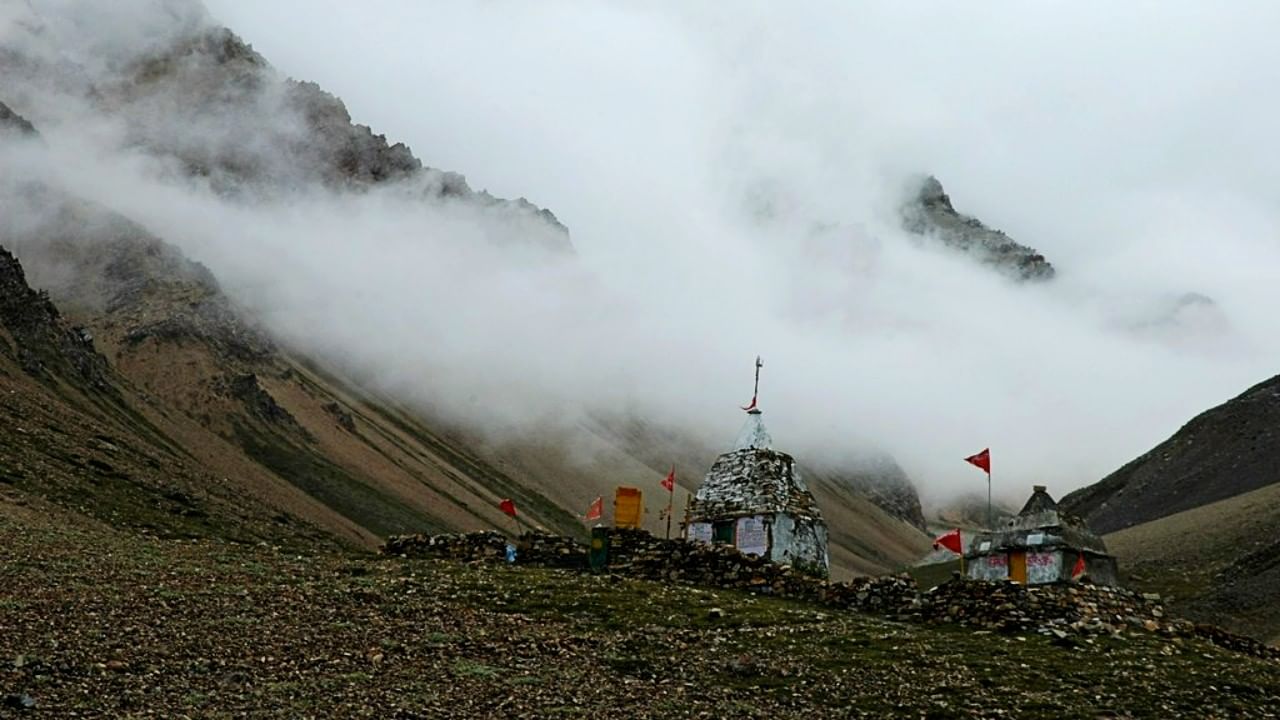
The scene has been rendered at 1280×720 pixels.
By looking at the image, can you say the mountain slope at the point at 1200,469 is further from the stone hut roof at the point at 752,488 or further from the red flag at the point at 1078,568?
the stone hut roof at the point at 752,488

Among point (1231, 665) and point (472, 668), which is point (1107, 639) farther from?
point (472, 668)

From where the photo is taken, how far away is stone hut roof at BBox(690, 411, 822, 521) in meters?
31.4

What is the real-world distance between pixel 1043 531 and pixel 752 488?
8.00m

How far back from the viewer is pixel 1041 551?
107 ft

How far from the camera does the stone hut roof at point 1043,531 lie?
3259cm

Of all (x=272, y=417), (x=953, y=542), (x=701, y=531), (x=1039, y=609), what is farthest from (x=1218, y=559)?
(x=272, y=417)

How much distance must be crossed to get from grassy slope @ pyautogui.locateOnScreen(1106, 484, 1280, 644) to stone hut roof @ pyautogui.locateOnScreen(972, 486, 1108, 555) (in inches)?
942

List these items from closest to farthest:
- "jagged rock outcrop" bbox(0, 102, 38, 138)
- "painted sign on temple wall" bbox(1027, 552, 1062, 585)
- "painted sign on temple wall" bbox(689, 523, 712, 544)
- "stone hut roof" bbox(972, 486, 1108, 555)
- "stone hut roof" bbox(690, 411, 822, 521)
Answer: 1. "stone hut roof" bbox(690, 411, 822, 521)
2. "painted sign on temple wall" bbox(689, 523, 712, 544)
3. "painted sign on temple wall" bbox(1027, 552, 1062, 585)
4. "stone hut roof" bbox(972, 486, 1108, 555)
5. "jagged rock outcrop" bbox(0, 102, 38, 138)

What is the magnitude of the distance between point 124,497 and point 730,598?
1549 inches

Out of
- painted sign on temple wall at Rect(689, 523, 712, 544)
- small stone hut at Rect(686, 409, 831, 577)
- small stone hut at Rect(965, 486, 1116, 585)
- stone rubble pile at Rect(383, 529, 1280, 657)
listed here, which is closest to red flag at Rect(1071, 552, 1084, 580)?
small stone hut at Rect(965, 486, 1116, 585)

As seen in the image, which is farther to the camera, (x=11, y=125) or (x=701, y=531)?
(x=11, y=125)

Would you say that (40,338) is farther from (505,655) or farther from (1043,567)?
(505,655)

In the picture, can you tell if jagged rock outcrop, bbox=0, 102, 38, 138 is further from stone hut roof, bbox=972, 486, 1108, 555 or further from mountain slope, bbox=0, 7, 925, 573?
stone hut roof, bbox=972, 486, 1108, 555

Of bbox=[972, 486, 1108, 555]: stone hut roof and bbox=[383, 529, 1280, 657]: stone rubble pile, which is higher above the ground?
bbox=[972, 486, 1108, 555]: stone hut roof
